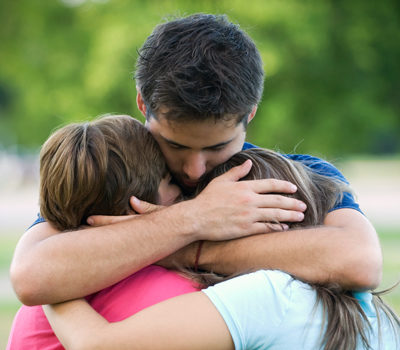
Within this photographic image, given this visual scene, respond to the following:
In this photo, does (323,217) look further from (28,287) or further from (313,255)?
(28,287)

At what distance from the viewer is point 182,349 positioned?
2.18 metres

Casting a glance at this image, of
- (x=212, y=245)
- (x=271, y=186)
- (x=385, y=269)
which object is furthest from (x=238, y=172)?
(x=385, y=269)

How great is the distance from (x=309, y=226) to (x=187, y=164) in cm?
77

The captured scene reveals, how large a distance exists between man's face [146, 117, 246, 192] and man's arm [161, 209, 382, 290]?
584 millimetres

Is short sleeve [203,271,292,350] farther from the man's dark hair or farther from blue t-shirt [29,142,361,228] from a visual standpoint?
the man's dark hair

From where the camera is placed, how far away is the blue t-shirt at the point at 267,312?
2.23 m

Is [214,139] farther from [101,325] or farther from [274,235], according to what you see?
[101,325]

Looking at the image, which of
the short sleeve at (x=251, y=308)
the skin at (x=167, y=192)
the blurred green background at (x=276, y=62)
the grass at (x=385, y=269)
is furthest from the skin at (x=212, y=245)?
the blurred green background at (x=276, y=62)

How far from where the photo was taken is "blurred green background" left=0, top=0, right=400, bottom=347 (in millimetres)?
11570

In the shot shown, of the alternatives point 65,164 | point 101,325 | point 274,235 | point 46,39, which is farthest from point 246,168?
point 46,39

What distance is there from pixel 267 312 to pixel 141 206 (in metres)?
0.80

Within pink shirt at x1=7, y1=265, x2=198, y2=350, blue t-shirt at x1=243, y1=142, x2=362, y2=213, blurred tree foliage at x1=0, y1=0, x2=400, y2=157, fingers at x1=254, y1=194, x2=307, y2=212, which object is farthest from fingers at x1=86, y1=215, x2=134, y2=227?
blurred tree foliage at x1=0, y1=0, x2=400, y2=157

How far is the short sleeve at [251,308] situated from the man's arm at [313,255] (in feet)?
0.83

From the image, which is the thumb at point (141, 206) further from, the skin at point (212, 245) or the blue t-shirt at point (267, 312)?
the blue t-shirt at point (267, 312)
